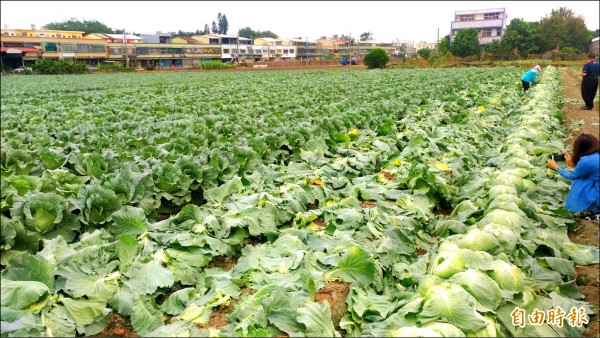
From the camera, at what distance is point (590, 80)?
46.6ft

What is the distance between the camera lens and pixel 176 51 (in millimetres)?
42375

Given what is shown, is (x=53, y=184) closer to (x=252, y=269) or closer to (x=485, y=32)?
(x=252, y=269)

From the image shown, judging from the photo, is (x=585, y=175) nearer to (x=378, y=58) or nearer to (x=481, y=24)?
(x=378, y=58)

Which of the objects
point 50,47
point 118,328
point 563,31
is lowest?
point 118,328

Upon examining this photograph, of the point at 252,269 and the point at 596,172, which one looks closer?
the point at 252,269

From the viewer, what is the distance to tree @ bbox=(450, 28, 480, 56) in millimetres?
56584

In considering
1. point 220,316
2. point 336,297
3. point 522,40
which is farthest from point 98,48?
point 522,40

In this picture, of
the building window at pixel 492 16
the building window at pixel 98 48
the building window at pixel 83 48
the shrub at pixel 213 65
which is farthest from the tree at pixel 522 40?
the building window at pixel 83 48

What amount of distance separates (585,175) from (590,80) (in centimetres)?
1156

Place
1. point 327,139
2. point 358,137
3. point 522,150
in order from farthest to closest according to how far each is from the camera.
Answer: point 358,137 → point 327,139 → point 522,150

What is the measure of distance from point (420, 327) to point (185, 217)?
2.78 meters

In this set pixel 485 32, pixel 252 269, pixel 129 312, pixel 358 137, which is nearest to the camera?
pixel 129 312

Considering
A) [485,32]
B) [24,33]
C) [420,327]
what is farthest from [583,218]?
[485,32]

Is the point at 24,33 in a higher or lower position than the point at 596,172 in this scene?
higher
